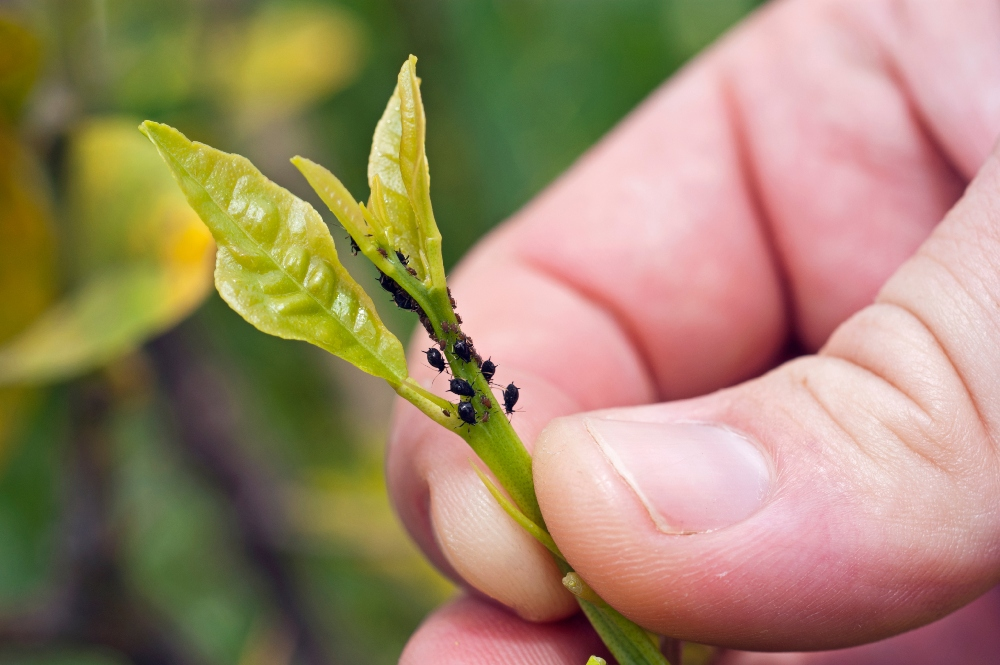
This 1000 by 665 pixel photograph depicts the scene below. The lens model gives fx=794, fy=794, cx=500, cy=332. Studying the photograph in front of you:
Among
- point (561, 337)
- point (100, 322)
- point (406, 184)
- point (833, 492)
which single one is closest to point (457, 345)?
point (406, 184)

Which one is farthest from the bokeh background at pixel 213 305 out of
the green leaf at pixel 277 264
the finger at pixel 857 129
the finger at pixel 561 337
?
the finger at pixel 857 129

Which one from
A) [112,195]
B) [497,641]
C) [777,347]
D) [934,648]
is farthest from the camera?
[777,347]

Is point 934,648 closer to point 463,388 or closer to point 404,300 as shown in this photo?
A: point 463,388

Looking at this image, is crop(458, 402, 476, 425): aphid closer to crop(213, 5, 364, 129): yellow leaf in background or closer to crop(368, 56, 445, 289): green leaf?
crop(368, 56, 445, 289): green leaf

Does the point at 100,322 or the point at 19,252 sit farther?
the point at 19,252

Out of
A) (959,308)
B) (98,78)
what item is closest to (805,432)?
(959,308)

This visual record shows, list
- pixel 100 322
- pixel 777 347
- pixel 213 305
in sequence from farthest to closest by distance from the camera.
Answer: pixel 213 305 < pixel 777 347 < pixel 100 322

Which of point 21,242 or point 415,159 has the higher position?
point 21,242
